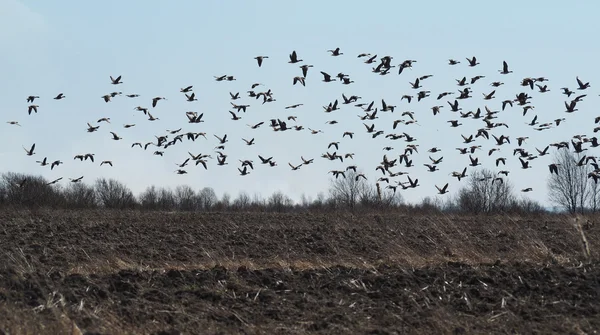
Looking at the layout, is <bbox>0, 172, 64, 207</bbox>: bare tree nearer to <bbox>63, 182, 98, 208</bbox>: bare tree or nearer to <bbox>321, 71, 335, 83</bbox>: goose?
<bbox>63, 182, 98, 208</bbox>: bare tree

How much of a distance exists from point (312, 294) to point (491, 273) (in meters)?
3.10

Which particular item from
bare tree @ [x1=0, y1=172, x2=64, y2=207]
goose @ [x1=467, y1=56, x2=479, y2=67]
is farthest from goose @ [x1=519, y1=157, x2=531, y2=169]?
bare tree @ [x1=0, y1=172, x2=64, y2=207]

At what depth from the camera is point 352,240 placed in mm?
24578

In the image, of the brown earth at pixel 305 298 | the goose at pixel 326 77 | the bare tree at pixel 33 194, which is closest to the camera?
the brown earth at pixel 305 298

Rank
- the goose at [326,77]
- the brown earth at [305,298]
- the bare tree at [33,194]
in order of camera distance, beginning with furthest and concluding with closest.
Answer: the bare tree at [33,194] < the goose at [326,77] < the brown earth at [305,298]

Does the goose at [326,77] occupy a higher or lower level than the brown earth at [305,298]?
higher

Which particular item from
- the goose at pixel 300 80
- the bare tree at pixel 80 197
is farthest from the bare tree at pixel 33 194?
the goose at pixel 300 80

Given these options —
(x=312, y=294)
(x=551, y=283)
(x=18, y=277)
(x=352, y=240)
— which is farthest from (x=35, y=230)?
(x=551, y=283)

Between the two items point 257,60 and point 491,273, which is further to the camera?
point 257,60

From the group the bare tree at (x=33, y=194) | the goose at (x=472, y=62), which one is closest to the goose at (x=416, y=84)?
the goose at (x=472, y=62)

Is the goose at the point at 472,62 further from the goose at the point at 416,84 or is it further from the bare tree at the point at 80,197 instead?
the bare tree at the point at 80,197

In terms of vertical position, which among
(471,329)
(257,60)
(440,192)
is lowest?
(471,329)

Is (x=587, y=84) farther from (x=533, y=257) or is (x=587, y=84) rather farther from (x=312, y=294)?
(x=312, y=294)

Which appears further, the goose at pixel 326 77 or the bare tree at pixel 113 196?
the bare tree at pixel 113 196
